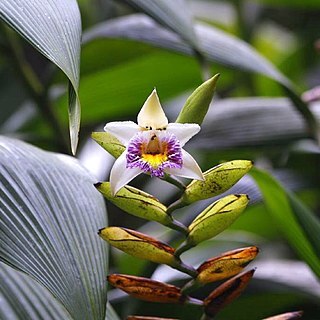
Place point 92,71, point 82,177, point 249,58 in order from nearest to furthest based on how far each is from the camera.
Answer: point 82,177
point 249,58
point 92,71

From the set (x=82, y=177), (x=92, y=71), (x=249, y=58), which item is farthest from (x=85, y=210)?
(x=92, y=71)

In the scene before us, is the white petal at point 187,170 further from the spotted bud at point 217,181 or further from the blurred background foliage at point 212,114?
the blurred background foliage at point 212,114

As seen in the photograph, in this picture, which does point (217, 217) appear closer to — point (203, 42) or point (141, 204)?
point (141, 204)

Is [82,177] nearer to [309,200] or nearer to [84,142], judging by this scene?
[309,200]

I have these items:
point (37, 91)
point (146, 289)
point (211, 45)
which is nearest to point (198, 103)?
point (146, 289)

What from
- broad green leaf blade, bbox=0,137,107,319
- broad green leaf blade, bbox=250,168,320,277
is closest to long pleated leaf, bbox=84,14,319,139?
broad green leaf blade, bbox=250,168,320,277

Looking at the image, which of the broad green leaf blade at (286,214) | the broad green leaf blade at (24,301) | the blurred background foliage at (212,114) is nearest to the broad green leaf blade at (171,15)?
the blurred background foliage at (212,114)
